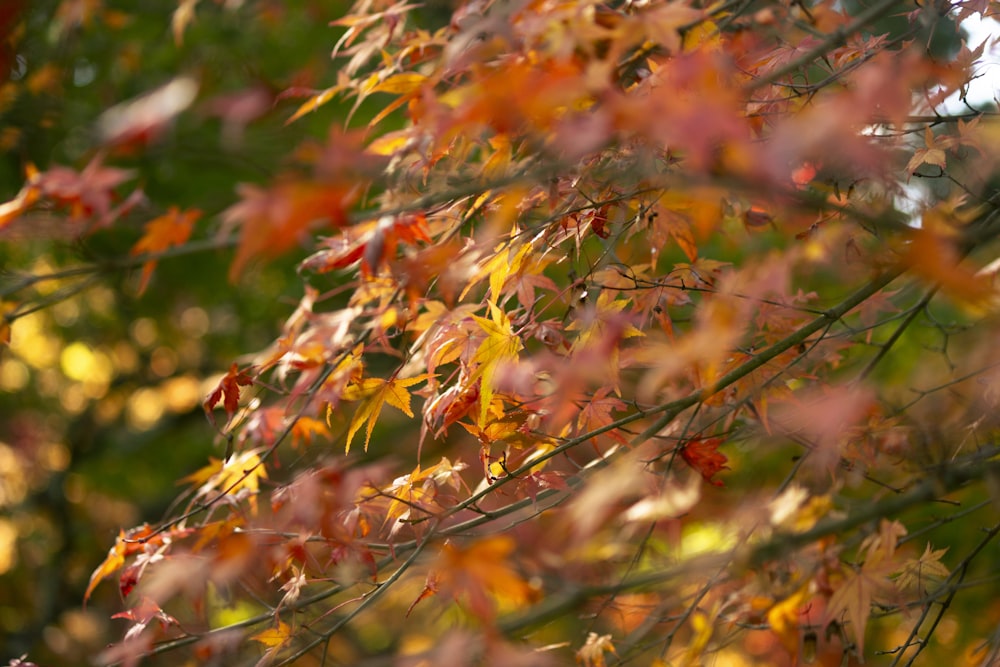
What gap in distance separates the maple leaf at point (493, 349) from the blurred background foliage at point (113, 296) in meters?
0.60

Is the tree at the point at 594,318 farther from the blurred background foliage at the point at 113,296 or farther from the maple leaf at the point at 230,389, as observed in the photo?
the blurred background foliage at the point at 113,296

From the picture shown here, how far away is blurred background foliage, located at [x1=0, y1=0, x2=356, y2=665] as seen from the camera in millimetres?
2898

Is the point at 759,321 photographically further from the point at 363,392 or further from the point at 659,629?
the point at 659,629

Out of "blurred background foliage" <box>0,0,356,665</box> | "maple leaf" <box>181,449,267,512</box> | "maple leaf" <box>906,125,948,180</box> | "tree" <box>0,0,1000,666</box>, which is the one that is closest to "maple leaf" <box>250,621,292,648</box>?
"tree" <box>0,0,1000,666</box>

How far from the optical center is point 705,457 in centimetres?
155

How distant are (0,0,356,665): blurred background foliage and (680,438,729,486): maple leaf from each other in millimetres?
1025

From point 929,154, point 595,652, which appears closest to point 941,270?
point 929,154

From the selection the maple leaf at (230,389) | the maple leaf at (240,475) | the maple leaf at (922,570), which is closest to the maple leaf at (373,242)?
the maple leaf at (230,389)

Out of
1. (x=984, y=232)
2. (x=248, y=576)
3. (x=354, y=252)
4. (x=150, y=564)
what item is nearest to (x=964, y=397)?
(x=984, y=232)

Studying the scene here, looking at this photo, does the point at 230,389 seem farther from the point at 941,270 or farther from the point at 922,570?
the point at 922,570

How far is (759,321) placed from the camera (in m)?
1.64

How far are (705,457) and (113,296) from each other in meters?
4.77

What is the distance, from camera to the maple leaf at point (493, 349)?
1.32m

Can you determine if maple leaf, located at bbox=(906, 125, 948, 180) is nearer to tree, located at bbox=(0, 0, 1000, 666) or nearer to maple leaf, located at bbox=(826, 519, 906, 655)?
tree, located at bbox=(0, 0, 1000, 666)
